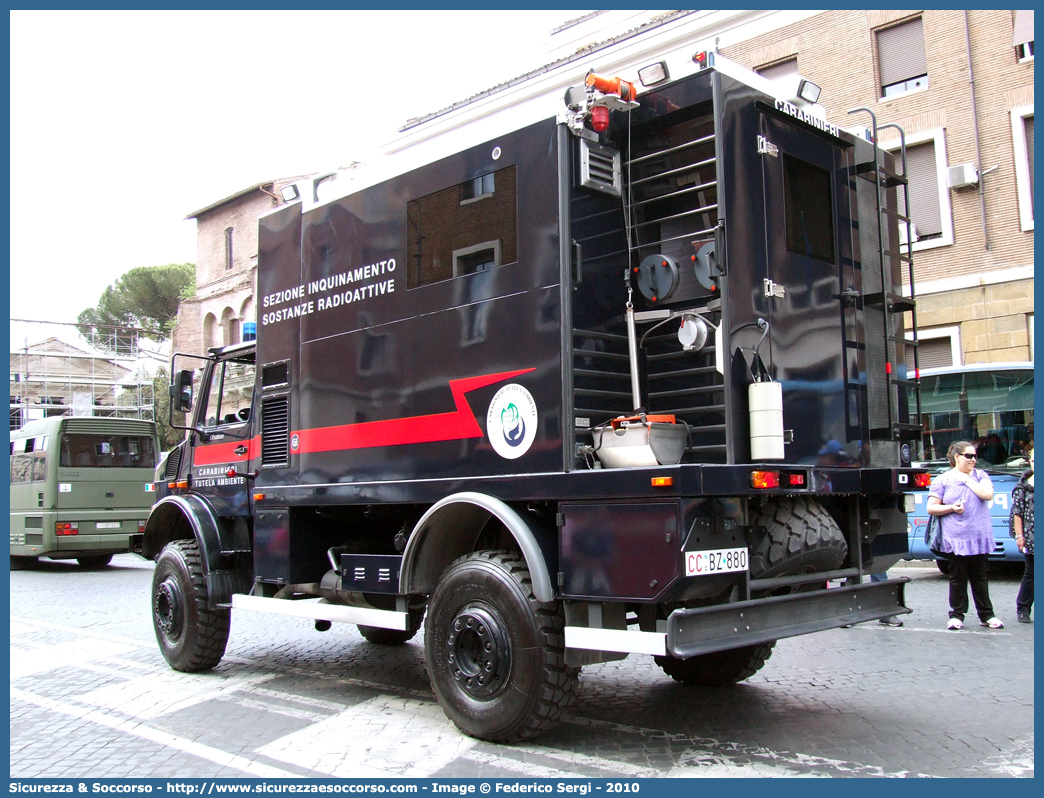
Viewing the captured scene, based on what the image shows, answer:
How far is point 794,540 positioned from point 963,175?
16.2 m

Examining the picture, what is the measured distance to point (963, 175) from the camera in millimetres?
18766

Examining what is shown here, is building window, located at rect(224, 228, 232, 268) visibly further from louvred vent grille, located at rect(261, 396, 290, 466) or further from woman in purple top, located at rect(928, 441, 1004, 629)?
woman in purple top, located at rect(928, 441, 1004, 629)

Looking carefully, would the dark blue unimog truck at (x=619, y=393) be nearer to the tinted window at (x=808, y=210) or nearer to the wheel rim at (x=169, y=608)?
the tinted window at (x=808, y=210)

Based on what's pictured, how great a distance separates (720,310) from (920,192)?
1692 centimetres

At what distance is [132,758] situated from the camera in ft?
17.1

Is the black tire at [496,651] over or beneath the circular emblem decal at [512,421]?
beneath

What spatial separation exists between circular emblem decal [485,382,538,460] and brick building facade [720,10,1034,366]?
1492 cm

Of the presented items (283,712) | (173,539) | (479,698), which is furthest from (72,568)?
(479,698)

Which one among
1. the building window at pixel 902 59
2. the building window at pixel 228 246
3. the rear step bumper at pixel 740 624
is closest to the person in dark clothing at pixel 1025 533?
the rear step bumper at pixel 740 624

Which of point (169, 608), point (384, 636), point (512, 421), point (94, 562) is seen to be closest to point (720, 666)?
point (512, 421)

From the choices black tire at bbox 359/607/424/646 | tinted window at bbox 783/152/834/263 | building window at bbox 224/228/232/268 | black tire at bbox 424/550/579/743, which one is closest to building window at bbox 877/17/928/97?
tinted window at bbox 783/152/834/263

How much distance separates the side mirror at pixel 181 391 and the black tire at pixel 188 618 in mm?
1195

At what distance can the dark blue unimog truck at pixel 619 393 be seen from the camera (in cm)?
494

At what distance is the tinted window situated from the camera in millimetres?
5609
